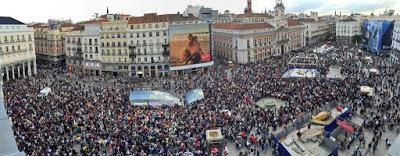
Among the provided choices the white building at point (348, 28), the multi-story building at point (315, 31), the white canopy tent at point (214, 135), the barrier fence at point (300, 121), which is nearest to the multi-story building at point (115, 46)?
the barrier fence at point (300, 121)

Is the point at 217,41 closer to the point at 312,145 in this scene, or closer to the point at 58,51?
the point at 58,51

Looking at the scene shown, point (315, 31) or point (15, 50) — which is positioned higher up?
point (315, 31)

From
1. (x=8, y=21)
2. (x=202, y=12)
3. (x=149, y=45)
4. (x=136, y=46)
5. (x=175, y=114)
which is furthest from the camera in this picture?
(x=202, y=12)

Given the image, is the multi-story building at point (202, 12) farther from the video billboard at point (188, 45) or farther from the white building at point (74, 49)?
the video billboard at point (188, 45)

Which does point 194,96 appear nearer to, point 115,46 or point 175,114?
point 175,114

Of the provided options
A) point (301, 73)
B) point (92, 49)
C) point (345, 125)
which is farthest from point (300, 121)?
point (92, 49)

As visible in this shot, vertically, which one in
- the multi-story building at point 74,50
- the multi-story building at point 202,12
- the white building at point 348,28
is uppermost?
the multi-story building at point 202,12

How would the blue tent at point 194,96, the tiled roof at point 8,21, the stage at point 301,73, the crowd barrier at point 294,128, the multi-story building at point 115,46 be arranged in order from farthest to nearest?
1. the multi-story building at point 115,46
2. the tiled roof at point 8,21
3. the stage at point 301,73
4. the blue tent at point 194,96
5. the crowd barrier at point 294,128
